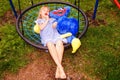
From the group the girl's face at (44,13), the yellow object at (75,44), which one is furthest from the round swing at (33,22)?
the girl's face at (44,13)

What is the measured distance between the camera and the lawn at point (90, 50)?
4273mm

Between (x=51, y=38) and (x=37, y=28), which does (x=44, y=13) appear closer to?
(x=37, y=28)

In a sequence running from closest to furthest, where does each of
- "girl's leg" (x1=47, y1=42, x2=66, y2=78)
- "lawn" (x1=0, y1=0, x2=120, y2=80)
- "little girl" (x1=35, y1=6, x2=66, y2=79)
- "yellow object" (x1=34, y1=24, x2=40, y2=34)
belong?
"girl's leg" (x1=47, y1=42, x2=66, y2=78), "little girl" (x1=35, y1=6, x2=66, y2=79), "lawn" (x1=0, y1=0, x2=120, y2=80), "yellow object" (x1=34, y1=24, x2=40, y2=34)

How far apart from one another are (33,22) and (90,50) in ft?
3.29

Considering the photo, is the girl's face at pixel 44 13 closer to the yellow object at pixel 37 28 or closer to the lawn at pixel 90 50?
the yellow object at pixel 37 28

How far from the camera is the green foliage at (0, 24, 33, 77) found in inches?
171

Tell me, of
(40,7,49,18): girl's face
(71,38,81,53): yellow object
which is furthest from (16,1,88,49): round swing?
(40,7,49,18): girl's face

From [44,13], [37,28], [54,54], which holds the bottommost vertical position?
[54,54]

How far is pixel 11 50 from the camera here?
4555 mm

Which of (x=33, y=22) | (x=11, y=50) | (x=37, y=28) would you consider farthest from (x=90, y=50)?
(x=11, y=50)

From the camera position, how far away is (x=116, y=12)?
5277 mm

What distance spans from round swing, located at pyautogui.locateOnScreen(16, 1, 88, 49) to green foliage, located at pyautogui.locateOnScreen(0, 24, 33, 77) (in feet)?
0.47

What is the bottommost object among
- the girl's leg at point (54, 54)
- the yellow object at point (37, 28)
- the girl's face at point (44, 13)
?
the girl's leg at point (54, 54)

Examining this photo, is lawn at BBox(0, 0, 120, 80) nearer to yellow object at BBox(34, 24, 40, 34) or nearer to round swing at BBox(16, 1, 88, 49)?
round swing at BBox(16, 1, 88, 49)
